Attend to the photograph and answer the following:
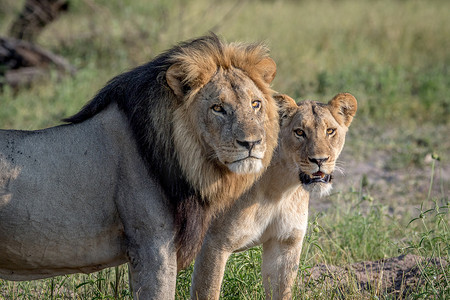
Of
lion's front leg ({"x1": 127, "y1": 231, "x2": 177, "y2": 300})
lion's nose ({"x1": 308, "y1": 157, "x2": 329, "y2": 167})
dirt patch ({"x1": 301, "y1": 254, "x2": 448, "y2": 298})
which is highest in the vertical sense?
lion's nose ({"x1": 308, "y1": 157, "x2": 329, "y2": 167})

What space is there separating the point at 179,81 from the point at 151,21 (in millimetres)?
8160

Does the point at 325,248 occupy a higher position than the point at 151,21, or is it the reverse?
the point at 151,21

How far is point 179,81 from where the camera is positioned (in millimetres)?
3406

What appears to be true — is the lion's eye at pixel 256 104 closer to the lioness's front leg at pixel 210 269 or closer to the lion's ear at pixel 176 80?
the lion's ear at pixel 176 80

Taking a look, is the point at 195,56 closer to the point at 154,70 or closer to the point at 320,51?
the point at 154,70

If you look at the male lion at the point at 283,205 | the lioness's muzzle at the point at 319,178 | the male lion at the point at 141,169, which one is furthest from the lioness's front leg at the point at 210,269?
the lioness's muzzle at the point at 319,178

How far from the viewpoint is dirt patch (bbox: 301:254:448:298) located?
157 inches

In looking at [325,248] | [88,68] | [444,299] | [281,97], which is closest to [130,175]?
[281,97]

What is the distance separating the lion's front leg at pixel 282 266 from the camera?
3.97 meters

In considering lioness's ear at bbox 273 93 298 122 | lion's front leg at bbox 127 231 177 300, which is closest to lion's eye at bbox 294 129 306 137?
lioness's ear at bbox 273 93 298 122

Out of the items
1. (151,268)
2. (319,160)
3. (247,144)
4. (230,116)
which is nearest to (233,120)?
(230,116)

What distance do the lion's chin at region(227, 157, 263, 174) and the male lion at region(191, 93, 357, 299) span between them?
585mm

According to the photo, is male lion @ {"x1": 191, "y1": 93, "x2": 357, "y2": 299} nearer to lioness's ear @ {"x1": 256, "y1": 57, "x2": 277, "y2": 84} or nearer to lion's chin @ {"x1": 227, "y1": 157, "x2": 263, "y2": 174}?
lioness's ear @ {"x1": 256, "y1": 57, "x2": 277, "y2": 84}

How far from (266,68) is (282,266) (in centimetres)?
119
